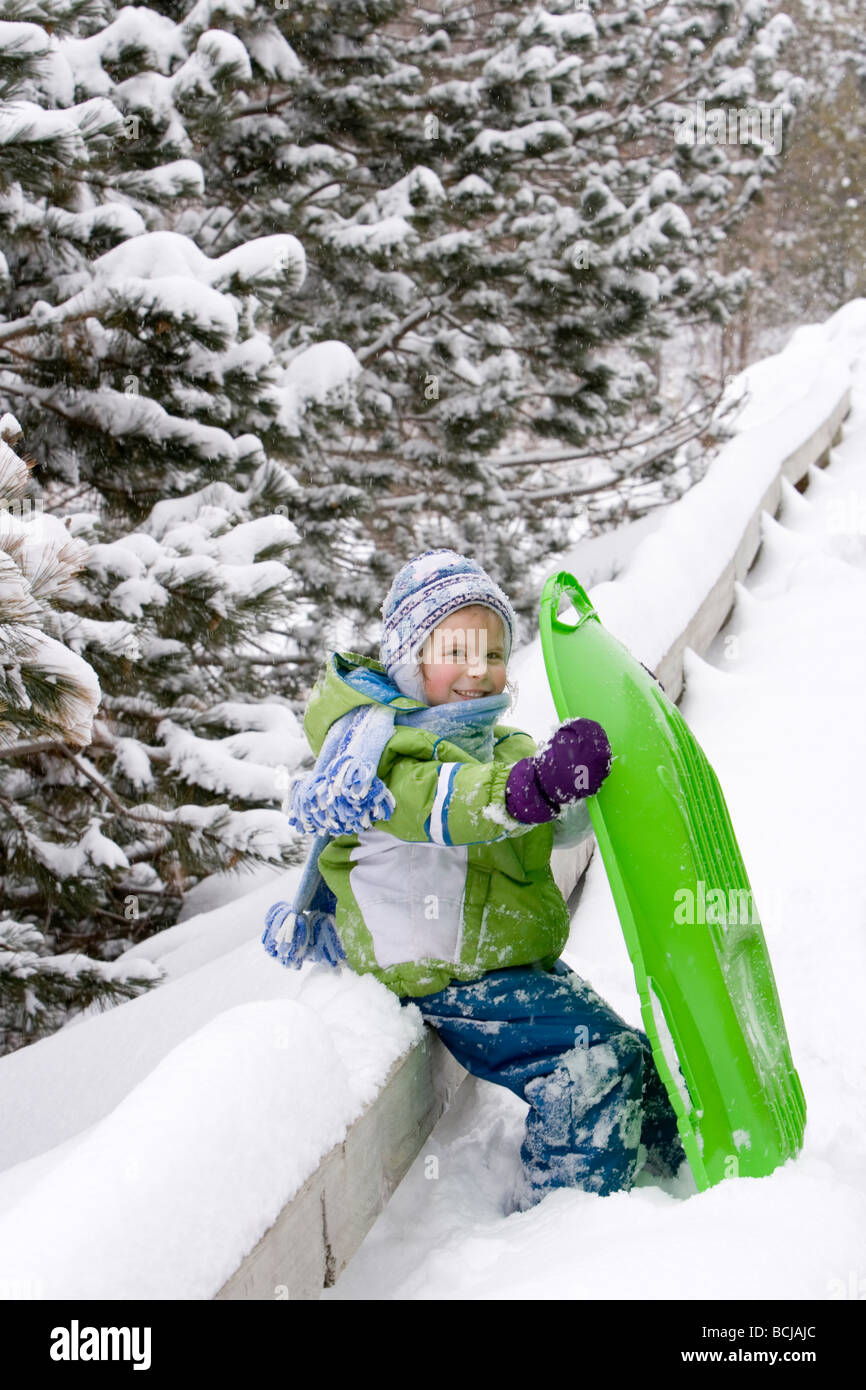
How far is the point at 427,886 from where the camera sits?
7.29 feet

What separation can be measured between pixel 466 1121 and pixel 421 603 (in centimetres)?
114

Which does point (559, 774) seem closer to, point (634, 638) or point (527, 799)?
point (527, 799)

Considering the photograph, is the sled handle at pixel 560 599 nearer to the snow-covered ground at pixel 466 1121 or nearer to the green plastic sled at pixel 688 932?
the green plastic sled at pixel 688 932

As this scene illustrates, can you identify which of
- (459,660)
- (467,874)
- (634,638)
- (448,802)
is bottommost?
(467,874)

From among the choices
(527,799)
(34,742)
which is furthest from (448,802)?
(34,742)

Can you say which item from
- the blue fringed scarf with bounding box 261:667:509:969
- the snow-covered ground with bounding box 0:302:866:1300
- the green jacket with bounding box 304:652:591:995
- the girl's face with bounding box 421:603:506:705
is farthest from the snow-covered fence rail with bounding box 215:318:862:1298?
the girl's face with bounding box 421:603:506:705

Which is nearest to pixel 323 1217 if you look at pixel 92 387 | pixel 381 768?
pixel 381 768

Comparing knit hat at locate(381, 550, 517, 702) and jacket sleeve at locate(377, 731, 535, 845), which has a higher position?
knit hat at locate(381, 550, 517, 702)

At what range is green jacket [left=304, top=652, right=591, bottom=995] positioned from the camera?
216cm

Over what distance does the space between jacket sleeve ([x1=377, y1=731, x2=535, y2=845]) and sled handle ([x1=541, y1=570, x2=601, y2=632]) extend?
0.41 m

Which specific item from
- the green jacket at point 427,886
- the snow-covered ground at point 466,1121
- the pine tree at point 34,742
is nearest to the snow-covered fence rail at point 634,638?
the snow-covered ground at point 466,1121

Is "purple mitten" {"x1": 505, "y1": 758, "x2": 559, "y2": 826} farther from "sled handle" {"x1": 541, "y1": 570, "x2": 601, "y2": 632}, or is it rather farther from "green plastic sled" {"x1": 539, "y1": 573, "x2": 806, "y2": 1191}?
"sled handle" {"x1": 541, "y1": 570, "x2": 601, "y2": 632}

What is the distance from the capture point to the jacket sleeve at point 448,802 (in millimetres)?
1999

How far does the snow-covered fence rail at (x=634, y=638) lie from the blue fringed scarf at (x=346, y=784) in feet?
1.24
